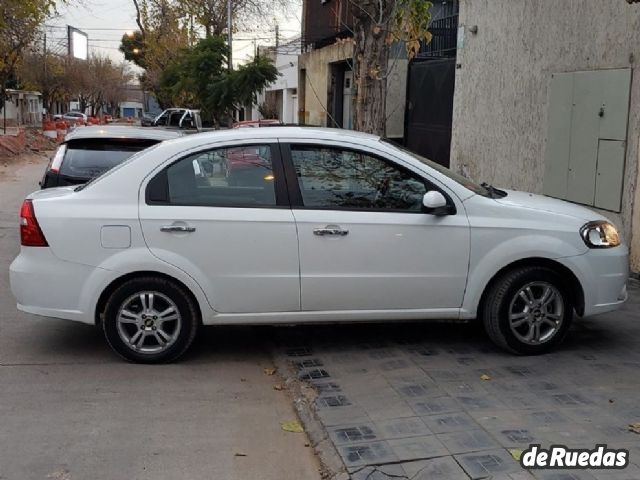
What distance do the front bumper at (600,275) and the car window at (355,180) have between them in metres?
1.29

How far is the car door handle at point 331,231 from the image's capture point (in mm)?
5430

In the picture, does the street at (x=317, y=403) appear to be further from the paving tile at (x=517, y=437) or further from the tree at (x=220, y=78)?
the tree at (x=220, y=78)

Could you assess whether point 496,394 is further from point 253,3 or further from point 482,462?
point 253,3

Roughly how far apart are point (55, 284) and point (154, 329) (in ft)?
2.62

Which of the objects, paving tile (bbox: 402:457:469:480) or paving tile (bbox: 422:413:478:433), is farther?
paving tile (bbox: 422:413:478:433)

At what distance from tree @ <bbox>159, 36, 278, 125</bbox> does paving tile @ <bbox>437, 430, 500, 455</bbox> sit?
68.0 ft

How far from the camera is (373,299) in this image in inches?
219

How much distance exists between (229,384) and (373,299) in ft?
4.10

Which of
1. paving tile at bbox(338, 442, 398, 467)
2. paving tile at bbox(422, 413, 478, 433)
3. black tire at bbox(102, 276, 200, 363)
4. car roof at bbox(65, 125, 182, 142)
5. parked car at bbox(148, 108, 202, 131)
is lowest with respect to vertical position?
paving tile at bbox(338, 442, 398, 467)

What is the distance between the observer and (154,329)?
550cm

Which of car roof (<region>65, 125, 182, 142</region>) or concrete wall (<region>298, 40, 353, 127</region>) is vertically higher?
concrete wall (<region>298, 40, 353, 127</region>)

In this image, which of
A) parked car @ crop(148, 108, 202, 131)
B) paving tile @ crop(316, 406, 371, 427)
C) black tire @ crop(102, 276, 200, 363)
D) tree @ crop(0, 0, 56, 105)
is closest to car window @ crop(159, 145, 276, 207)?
black tire @ crop(102, 276, 200, 363)

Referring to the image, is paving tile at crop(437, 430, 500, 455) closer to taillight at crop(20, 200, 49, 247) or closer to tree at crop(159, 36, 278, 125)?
taillight at crop(20, 200, 49, 247)

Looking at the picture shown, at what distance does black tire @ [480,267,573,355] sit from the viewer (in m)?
5.59
